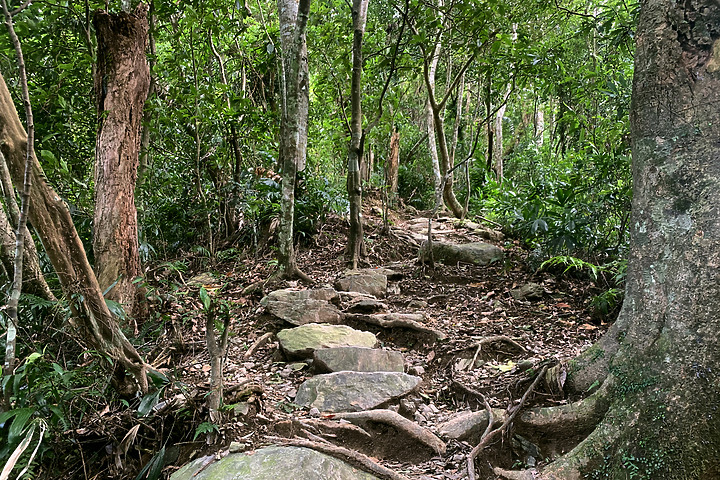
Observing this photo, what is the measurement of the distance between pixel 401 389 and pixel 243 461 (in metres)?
1.37

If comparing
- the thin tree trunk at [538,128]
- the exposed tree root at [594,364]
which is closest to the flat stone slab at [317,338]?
the exposed tree root at [594,364]

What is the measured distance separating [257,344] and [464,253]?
133 inches

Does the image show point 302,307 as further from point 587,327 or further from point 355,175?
point 587,327

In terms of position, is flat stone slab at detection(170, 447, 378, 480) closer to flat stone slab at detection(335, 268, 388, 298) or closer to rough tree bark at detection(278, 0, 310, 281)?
flat stone slab at detection(335, 268, 388, 298)

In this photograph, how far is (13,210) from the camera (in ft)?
8.50

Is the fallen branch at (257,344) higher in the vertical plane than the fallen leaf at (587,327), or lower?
lower

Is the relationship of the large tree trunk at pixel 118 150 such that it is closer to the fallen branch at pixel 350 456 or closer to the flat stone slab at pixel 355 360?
the flat stone slab at pixel 355 360

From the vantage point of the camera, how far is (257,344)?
421 centimetres

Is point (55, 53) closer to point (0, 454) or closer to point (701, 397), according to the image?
point (0, 454)

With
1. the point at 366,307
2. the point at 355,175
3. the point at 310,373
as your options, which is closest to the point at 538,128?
the point at 355,175

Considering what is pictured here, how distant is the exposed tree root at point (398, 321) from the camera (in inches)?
173

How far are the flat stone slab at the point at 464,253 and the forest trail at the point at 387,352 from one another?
109mm

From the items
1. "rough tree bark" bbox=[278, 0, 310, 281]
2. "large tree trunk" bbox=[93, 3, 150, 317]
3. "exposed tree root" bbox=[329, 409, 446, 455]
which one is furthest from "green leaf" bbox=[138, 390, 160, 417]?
"rough tree bark" bbox=[278, 0, 310, 281]

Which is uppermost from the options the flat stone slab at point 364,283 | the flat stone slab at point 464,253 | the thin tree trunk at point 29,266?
the thin tree trunk at point 29,266
